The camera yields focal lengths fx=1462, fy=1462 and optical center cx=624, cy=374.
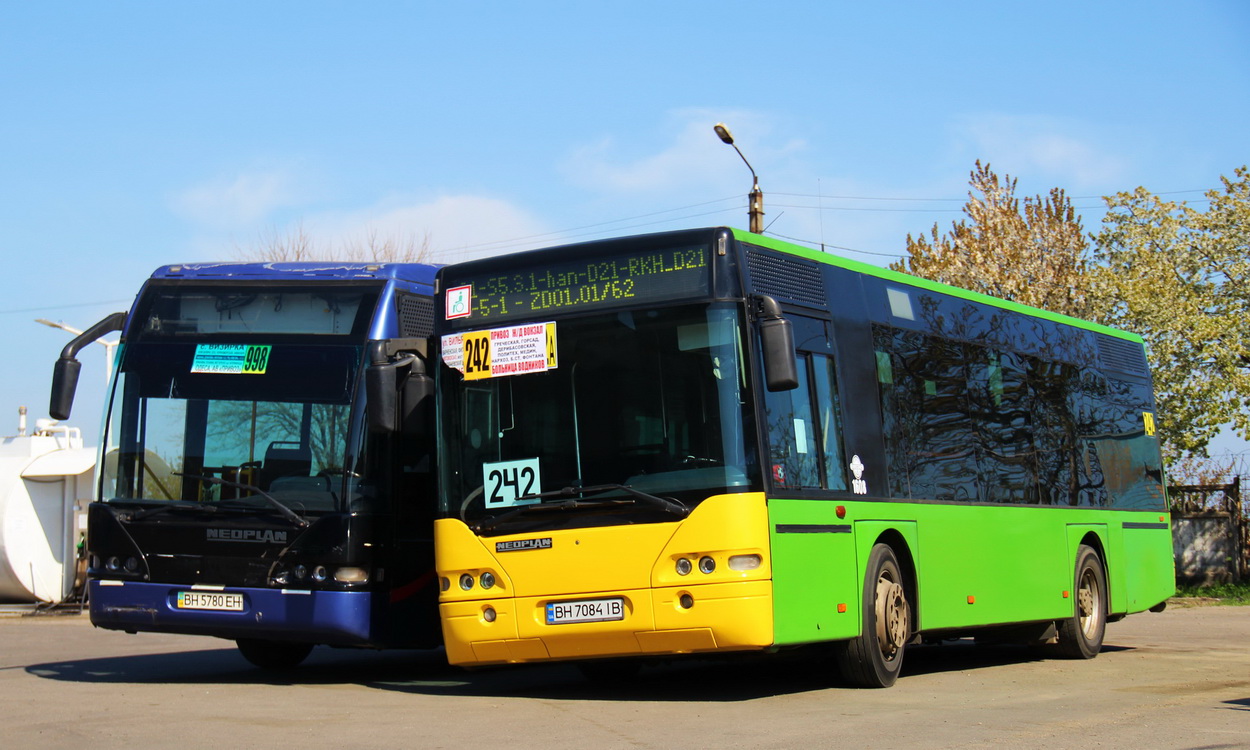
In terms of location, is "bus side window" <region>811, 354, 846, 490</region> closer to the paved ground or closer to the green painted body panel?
the green painted body panel

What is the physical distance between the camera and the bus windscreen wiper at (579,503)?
31.6ft

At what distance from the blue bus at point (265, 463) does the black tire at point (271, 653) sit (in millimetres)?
1883

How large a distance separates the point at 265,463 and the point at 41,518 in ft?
59.5

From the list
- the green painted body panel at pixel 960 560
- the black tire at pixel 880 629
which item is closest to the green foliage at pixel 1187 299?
the green painted body panel at pixel 960 560

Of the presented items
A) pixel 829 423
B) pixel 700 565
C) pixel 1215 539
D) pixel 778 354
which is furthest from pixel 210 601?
pixel 1215 539

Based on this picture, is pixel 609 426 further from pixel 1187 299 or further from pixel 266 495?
pixel 1187 299

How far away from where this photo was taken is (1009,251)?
37.2m

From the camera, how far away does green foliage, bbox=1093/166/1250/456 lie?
2888 centimetres

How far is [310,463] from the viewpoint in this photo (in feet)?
37.4

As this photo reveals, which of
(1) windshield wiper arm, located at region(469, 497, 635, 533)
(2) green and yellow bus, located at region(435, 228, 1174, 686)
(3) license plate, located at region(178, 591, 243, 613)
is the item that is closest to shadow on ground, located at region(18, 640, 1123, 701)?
(2) green and yellow bus, located at region(435, 228, 1174, 686)

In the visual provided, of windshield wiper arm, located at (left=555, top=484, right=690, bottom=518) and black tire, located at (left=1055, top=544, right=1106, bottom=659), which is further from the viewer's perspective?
black tire, located at (left=1055, top=544, right=1106, bottom=659)

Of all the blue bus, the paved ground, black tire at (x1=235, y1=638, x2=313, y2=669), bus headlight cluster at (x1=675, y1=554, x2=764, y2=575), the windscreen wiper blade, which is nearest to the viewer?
the paved ground

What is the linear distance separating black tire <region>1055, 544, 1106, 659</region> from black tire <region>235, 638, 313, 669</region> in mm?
7365

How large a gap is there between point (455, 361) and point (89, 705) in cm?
347
